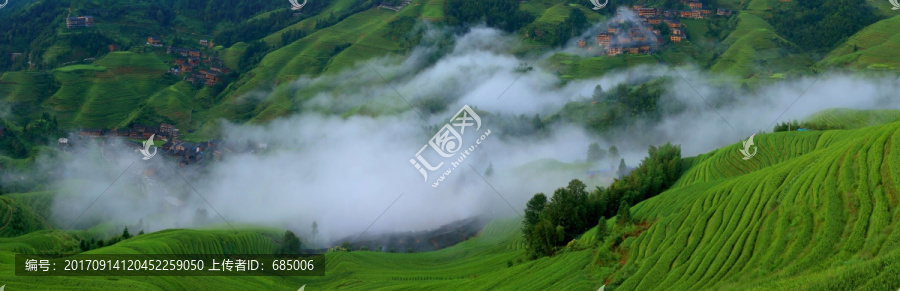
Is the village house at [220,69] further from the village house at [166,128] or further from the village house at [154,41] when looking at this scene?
the village house at [166,128]

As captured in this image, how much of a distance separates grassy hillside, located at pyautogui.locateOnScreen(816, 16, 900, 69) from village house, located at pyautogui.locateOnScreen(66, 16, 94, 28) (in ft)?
292

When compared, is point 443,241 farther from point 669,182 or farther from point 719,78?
point 719,78

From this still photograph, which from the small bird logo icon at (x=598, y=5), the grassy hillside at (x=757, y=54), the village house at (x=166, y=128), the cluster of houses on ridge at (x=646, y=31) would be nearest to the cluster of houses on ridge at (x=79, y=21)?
the village house at (x=166, y=128)

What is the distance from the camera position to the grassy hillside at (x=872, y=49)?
258 ft

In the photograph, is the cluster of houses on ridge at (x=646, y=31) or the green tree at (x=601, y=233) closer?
the green tree at (x=601, y=233)

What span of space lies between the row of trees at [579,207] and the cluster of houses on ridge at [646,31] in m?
51.3

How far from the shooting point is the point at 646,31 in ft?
323

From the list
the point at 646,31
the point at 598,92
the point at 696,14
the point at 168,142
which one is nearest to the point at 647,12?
the point at 646,31

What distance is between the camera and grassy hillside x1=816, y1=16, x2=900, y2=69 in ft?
258

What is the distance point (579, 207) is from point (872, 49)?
194 ft

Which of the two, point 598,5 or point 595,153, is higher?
point 598,5

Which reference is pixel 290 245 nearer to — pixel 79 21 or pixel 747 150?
pixel 747 150

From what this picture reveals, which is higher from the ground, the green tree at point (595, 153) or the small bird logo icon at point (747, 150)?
the small bird logo icon at point (747, 150)

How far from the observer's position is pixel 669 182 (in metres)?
45.8
